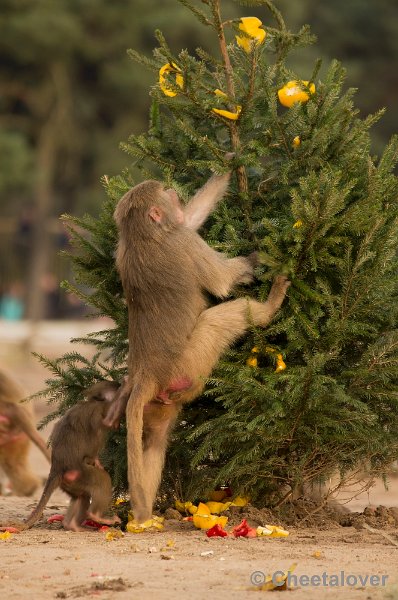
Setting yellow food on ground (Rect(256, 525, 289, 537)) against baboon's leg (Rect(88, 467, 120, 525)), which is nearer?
yellow food on ground (Rect(256, 525, 289, 537))

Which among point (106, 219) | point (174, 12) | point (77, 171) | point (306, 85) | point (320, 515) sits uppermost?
point (174, 12)

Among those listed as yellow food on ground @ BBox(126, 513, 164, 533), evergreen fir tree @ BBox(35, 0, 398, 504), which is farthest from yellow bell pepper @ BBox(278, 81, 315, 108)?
yellow food on ground @ BBox(126, 513, 164, 533)

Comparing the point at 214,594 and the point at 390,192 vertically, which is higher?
the point at 390,192

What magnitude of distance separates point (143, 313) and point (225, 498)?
140 centimetres

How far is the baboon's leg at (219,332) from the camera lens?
7520mm

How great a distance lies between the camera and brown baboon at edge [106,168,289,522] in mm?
7527

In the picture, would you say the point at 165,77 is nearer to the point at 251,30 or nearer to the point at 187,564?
the point at 251,30

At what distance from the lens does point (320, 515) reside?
26.6 ft

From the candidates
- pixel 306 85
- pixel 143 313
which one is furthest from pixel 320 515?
pixel 306 85

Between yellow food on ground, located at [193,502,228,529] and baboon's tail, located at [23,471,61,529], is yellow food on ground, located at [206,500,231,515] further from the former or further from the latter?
baboon's tail, located at [23,471,61,529]

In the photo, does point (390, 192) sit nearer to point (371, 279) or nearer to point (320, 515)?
point (371, 279)

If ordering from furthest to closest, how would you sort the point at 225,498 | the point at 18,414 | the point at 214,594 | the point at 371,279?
the point at 18,414 < the point at 225,498 < the point at 371,279 < the point at 214,594

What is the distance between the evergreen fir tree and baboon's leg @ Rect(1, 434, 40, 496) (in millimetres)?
3622

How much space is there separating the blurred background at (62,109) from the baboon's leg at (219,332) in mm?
21734
